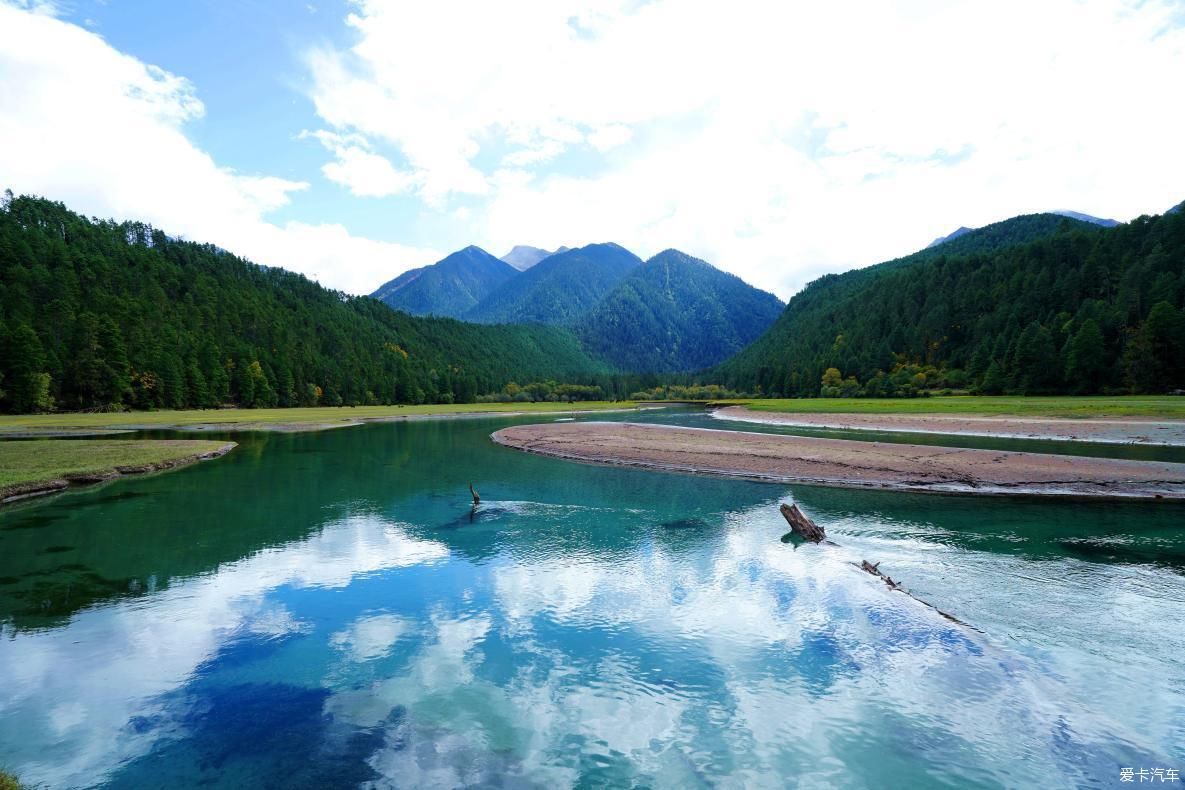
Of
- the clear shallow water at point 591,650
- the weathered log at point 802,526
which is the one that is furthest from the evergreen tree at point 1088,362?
the weathered log at point 802,526

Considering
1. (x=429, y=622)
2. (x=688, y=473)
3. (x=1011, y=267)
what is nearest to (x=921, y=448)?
(x=688, y=473)

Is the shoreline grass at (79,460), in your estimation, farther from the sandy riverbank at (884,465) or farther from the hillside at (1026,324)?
the hillside at (1026,324)

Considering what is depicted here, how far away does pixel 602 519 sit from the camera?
21703 mm

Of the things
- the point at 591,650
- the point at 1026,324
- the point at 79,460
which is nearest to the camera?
the point at 591,650

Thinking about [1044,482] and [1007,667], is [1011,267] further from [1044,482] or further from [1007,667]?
[1007,667]

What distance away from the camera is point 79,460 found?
103 feet

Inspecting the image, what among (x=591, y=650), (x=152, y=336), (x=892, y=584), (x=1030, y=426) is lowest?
(x=1030, y=426)

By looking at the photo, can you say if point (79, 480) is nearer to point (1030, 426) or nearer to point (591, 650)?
point (591, 650)

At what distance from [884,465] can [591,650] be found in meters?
25.6

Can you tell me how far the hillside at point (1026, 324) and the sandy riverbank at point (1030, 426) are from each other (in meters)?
43.7

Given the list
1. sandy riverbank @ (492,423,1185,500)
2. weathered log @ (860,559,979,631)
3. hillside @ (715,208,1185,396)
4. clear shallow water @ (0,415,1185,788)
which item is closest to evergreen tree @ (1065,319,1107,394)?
hillside @ (715,208,1185,396)

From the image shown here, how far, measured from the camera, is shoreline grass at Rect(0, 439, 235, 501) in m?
25.0

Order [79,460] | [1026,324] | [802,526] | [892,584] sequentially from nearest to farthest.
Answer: [892,584] → [802,526] → [79,460] → [1026,324]

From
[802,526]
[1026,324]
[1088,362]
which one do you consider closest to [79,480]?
[802,526]
